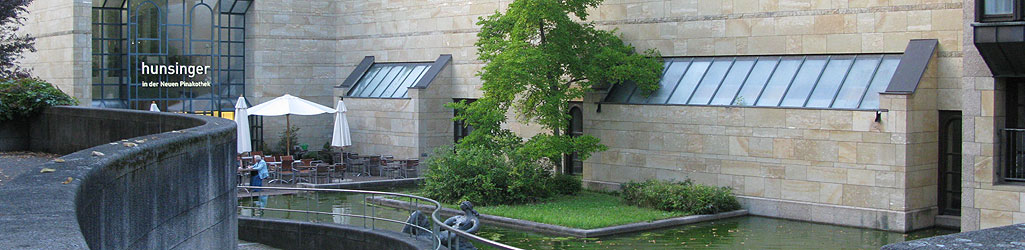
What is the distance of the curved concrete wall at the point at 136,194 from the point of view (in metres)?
5.73

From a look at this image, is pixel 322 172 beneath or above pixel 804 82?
beneath

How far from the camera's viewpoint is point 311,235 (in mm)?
18547

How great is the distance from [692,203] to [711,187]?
93cm

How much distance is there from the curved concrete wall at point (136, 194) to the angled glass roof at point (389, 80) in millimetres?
17611

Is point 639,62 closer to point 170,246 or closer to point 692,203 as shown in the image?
point 692,203

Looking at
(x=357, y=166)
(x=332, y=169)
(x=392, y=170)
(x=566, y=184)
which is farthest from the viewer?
(x=357, y=166)

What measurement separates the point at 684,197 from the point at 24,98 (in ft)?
40.8

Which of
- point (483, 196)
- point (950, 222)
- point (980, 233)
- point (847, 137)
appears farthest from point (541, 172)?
point (980, 233)

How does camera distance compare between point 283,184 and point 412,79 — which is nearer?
point 283,184

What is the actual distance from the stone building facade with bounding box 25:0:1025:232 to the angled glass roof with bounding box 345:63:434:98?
0.92 m

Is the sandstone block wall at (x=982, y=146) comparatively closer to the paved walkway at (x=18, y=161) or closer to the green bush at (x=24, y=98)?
the paved walkway at (x=18, y=161)

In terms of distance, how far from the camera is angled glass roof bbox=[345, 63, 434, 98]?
32.9m

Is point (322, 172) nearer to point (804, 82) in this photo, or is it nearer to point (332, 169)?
point (332, 169)

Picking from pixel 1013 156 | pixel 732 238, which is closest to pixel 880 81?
pixel 1013 156
